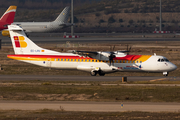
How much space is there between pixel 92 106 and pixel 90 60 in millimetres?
20133

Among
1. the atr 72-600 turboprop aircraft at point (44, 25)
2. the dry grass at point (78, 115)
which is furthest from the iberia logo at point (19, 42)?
the atr 72-600 turboprop aircraft at point (44, 25)

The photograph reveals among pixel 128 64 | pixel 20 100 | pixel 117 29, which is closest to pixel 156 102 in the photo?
pixel 20 100

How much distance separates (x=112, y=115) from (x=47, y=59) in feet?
80.3

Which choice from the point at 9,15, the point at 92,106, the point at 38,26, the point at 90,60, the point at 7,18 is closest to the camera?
the point at 92,106

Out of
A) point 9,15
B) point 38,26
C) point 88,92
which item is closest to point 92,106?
point 88,92

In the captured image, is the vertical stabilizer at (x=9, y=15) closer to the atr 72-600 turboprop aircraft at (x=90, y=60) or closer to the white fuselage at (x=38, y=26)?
the white fuselage at (x=38, y=26)

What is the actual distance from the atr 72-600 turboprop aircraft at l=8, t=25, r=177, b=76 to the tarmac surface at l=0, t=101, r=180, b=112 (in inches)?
671

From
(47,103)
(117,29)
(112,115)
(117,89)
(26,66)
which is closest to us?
Answer: (112,115)

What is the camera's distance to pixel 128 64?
4438 centimetres

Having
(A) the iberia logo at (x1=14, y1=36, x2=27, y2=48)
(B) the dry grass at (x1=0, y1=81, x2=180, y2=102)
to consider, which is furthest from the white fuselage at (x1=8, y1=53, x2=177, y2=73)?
(B) the dry grass at (x1=0, y1=81, x2=180, y2=102)

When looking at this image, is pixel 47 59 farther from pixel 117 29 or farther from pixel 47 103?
pixel 117 29

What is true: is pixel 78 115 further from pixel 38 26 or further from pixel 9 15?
pixel 38 26

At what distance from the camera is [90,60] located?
45.8 m

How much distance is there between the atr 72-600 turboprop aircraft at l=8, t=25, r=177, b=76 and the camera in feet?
145
